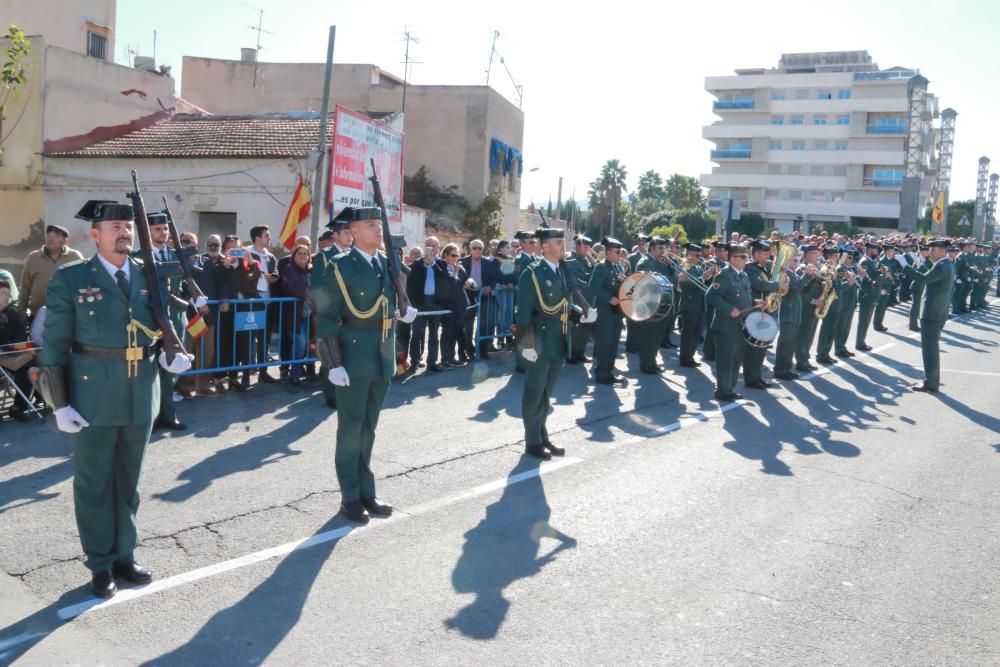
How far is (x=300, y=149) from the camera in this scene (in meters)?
22.8

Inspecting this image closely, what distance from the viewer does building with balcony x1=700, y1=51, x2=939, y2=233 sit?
261 feet

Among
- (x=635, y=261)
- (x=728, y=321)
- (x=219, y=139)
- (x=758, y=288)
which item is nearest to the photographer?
(x=728, y=321)

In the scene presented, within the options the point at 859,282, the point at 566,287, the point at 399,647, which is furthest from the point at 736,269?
the point at 399,647

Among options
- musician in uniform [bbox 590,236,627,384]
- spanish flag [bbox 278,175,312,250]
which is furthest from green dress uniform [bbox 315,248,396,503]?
spanish flag [bbox 278,175,312,250]

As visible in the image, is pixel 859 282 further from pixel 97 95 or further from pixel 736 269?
pixel 97 95

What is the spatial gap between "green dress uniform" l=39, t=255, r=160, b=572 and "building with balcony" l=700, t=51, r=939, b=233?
7675 cm

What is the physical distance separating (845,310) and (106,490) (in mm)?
13776

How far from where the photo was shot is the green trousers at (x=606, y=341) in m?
12.0

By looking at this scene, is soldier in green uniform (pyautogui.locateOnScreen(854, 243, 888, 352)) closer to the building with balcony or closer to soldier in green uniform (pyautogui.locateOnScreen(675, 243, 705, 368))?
soldier in green uniform (pyautogui.locateOnScreen(675, 243, 705, 368))

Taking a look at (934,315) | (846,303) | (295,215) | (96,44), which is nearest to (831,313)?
(846,303)

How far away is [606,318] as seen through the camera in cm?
1209

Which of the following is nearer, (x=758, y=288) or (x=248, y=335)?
(x=248, y=335)

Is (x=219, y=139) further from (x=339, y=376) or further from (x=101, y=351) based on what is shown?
(x=101, y=351)

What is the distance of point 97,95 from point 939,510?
85.0ft
